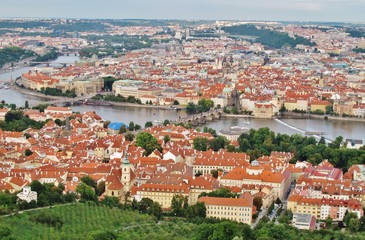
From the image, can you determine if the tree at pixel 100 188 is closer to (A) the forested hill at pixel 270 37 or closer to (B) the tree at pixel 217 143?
(B) the tree at pixel 217 143

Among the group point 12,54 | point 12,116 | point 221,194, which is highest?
point 221,194

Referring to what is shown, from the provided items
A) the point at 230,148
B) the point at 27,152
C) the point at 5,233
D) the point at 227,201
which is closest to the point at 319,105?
the point at 230,148

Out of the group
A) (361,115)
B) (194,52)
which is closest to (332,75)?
(361,115)

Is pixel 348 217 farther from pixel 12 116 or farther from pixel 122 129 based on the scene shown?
pixel 12 116

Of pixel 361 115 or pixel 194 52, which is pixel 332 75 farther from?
pixel 194 52

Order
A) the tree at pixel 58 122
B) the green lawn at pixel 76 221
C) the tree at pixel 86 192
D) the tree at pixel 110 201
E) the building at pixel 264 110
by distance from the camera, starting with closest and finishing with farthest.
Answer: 1. the green lawn at pixel 76 221
2. the tree at pixel 110 201
3. the tree at pixel 86 192
4. the tree at pixel 58 122
5. the building at pixel 264 110

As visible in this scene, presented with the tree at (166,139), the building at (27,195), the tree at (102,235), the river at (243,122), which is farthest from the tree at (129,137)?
the tree at (102,235)
